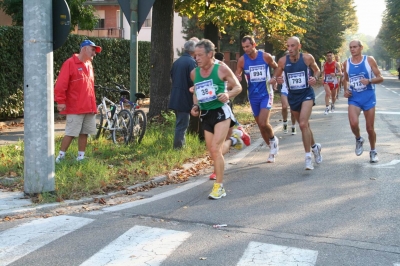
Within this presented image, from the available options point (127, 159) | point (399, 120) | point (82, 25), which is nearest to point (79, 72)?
point (127, 159)

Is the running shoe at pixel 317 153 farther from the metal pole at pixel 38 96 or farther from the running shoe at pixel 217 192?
the metal pole at pixel 38 96

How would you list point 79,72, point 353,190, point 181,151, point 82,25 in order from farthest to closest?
point 82,25
point 181,151
point 79,72
point 353,190

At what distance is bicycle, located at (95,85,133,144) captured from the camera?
37.4 feet

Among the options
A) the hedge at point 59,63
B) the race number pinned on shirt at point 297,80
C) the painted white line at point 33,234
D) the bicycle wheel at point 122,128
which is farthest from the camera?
the hedge at point 59,63

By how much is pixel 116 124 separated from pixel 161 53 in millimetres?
2959

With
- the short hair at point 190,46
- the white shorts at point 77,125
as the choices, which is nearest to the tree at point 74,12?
the short hair at point 190,46

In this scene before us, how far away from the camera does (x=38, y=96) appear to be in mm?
7137

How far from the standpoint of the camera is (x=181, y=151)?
34.0 feet

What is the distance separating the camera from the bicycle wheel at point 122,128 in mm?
11320

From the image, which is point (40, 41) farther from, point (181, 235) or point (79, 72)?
point (181, 235)

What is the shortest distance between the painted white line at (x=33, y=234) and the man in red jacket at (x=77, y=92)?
307 centimetres

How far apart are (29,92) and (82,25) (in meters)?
22.0

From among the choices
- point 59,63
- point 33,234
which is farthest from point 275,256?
point 59,63

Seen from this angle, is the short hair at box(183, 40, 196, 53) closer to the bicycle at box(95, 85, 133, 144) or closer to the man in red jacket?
the man in red jacket
